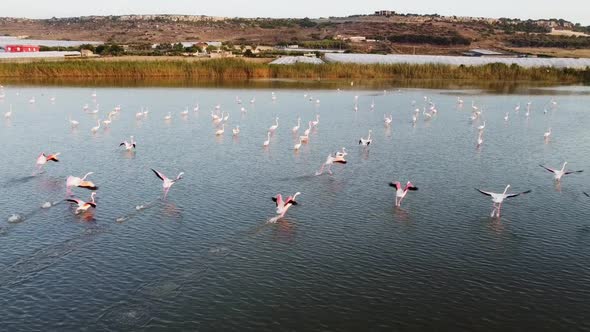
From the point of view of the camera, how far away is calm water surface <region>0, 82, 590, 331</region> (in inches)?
540

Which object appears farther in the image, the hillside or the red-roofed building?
the hillside

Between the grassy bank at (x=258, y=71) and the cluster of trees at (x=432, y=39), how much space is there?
70454 mm

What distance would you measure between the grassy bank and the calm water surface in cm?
3947

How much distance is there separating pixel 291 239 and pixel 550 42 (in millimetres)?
155681

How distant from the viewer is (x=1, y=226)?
18219 mm

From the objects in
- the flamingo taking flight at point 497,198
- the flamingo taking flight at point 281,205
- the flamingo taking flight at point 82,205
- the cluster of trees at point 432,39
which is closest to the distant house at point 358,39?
the cluster of trees at point 432,39

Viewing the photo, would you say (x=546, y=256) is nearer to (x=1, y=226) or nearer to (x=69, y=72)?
(x=1, y=226)

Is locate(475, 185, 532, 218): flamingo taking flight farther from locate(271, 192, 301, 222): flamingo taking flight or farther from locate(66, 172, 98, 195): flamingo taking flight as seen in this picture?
locate(66, 172, 98, 195): flamingo taking flight

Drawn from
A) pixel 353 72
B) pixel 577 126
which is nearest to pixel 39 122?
pixel 577 126

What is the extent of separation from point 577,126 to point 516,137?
293 inches

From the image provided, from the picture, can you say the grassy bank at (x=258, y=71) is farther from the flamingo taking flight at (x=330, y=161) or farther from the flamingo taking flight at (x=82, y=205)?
the flamingo taking flight at (x=82, y=205)

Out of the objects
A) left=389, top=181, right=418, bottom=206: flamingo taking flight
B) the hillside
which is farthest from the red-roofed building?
left=389, top=181, right=418, bottom=206: flamingo taking flight

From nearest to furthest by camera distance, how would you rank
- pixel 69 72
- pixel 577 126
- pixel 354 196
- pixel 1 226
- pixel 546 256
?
pixel 546 256 < pixel 1 226 < pixel 354 196 < pixel 577 126 < pixel 69 72

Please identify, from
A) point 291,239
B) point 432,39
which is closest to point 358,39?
point 432,39
